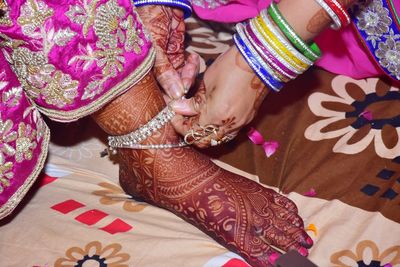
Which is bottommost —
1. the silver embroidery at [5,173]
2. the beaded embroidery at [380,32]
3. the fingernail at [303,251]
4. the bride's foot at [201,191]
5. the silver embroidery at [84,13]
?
the fingernail at [303,251]

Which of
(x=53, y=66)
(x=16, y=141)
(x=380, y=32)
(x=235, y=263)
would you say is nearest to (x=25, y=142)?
(x=16, y=141)

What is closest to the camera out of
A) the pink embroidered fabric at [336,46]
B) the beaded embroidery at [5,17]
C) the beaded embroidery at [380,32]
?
the beaded embroidery at [5,17]

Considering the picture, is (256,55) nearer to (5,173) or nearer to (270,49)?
(270,49)

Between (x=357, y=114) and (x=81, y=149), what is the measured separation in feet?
1.87

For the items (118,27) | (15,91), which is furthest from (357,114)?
(15,91)

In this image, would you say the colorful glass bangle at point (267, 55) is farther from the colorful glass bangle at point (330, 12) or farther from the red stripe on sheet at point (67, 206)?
the red stripe on sheet at point (67, 206)

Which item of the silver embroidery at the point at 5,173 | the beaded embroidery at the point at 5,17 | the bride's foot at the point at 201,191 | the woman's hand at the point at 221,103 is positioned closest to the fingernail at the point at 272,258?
the bride's foot at the point at 201,191

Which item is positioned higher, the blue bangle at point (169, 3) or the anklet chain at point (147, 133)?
the blue bangle at point (169, 3)

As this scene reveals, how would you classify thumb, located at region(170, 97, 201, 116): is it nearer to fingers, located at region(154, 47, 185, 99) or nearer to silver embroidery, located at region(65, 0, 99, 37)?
fingers, located at region(154, 47, 185, 99)

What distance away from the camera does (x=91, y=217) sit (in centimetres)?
94

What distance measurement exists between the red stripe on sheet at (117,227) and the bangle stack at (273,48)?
33cm

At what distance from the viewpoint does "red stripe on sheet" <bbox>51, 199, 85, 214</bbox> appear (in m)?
0.96

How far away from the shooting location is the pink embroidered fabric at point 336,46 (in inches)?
46.1

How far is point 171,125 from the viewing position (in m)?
0.95
